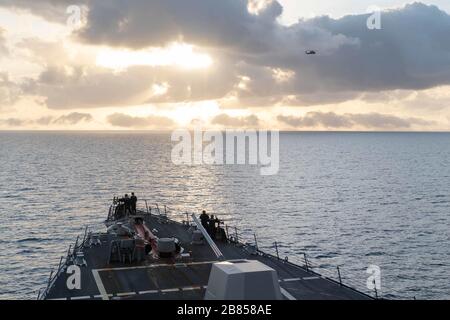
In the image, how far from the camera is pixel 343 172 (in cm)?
18250

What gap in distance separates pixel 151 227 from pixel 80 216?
37.5 meters

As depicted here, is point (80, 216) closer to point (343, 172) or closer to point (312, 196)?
point (312, 196)

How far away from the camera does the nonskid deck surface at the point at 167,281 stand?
30531mm

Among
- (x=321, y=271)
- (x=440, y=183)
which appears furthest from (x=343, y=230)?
(x=440, y=183)

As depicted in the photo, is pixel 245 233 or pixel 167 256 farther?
pixel 245 233

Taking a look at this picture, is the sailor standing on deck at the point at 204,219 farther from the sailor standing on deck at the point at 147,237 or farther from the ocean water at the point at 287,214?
the ocean water at the point at 287,214

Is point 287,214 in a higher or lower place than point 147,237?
lower

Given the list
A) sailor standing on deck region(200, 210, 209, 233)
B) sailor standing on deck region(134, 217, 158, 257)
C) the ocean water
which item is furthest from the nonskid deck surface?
the ocean water

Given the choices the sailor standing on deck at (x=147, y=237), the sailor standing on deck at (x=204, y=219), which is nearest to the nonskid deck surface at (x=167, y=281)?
the sailor standing on deck at (x=147, y=237)

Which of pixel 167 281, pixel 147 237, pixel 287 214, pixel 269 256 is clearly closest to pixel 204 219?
pixel 147 237

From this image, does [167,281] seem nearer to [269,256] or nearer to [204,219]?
[269,256]

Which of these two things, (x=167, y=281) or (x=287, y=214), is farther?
(x=287, y=214)

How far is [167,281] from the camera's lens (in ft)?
109

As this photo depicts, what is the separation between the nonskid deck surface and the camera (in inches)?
1202
